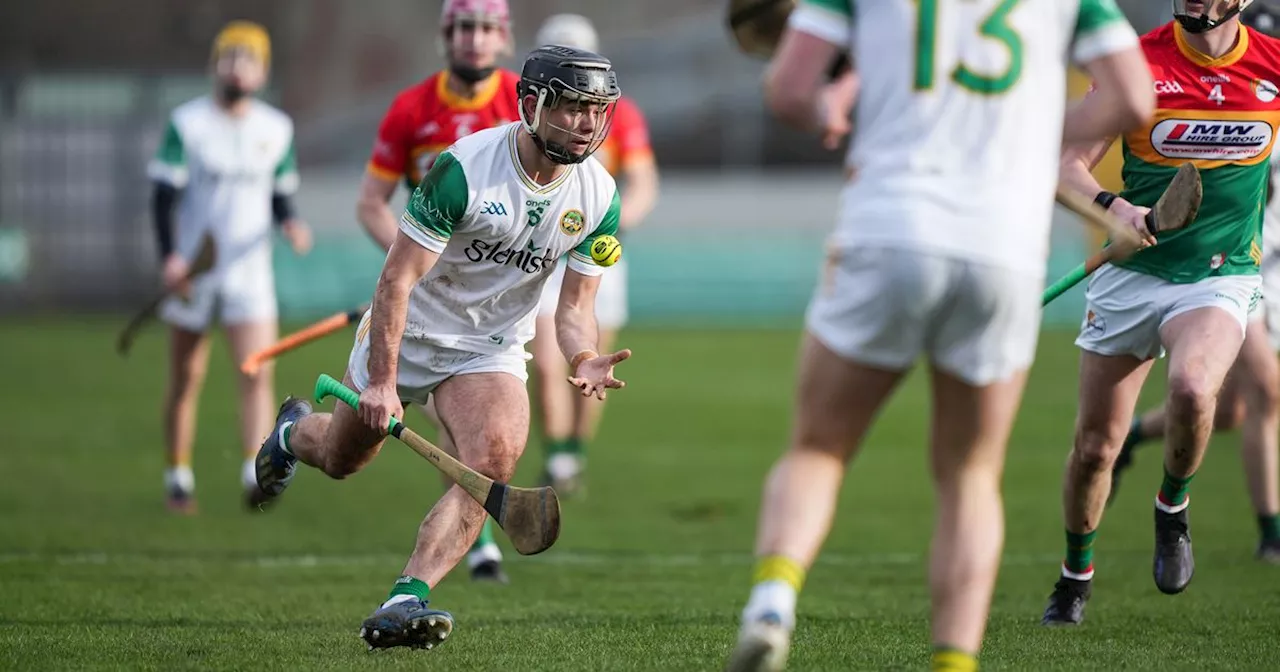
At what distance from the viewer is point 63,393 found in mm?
15367

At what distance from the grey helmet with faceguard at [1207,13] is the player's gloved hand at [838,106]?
2.21 m

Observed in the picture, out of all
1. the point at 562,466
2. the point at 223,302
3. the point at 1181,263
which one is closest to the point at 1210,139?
the point at 1181,263

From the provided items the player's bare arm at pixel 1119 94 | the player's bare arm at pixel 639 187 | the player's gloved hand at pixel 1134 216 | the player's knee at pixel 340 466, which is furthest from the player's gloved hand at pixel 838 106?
the player's bare arm at pixel 639 187

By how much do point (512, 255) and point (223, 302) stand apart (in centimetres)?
480

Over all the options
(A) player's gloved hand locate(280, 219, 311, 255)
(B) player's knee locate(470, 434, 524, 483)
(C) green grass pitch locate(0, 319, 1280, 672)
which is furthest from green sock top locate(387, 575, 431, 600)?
(A) player's gloved hand locate(280, 219, 311, 255)

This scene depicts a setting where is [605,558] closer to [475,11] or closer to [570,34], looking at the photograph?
[475,11]

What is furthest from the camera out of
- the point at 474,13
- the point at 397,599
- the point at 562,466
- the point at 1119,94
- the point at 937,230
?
the point at 562,466

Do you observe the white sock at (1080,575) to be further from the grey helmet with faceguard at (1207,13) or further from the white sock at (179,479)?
the white sock at (179,479)

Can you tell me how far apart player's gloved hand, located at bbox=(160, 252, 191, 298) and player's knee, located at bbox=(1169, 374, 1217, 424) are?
6.00 meters

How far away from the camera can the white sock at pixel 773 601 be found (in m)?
3.78

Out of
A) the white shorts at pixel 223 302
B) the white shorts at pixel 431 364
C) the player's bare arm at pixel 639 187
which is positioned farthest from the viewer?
the player's bare arm at pixel 639 187

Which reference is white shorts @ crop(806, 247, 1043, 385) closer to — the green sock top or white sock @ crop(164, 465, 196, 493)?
the green sock top

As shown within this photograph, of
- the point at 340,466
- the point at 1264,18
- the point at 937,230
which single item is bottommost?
the point at 340,466

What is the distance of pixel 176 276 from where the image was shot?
9531 millimetres
